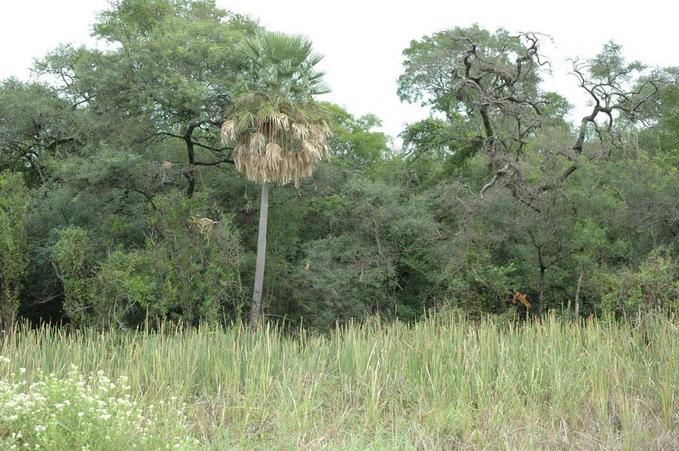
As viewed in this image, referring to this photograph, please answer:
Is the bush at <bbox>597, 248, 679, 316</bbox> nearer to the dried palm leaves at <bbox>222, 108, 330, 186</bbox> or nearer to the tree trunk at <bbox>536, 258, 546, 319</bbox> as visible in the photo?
the tree trunk at <bbox>536, 258, 546, 319</bbox>

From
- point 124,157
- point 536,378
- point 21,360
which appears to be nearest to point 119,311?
point 124,157

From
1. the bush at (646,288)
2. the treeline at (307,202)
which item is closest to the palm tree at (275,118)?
the treeline at (307,202)

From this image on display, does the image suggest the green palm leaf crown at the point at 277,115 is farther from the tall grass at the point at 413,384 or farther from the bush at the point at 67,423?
the bush at the point at 67,423

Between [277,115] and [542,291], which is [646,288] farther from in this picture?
[277,115]

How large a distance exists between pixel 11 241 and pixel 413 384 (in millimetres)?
14330

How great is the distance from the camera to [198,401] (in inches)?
273

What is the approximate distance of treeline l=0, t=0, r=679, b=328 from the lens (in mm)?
17766

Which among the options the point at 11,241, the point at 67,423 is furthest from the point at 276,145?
the point at 67,423

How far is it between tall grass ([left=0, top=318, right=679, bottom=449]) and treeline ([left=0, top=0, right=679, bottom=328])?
845 centimetres

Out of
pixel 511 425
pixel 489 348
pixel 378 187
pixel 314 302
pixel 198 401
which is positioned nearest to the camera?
pixel 511 425

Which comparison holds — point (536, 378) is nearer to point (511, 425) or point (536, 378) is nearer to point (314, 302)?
point (511, 425)

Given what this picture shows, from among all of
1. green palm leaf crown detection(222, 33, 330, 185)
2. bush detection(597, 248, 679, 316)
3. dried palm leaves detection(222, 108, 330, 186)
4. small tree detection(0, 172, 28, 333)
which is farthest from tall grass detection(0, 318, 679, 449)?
small tree detection(0, 172, 28, 333)

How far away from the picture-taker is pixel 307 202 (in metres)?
21.4

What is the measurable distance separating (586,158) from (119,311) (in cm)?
1213
